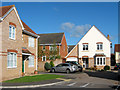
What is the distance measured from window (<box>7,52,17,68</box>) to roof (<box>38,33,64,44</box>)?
73.2ft

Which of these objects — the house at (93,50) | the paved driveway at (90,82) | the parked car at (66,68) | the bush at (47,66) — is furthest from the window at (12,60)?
the house at (93,50)

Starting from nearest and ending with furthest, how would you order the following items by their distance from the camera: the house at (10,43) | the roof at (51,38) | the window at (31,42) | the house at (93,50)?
1. the house at (10,43)
2. the window at (31,42)
3. the house at (93,50)
4. the roof at (51,38)

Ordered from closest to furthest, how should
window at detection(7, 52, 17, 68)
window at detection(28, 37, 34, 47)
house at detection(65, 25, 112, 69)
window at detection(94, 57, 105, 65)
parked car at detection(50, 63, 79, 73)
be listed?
window at detection(7, 52, 17, 68), window at detection(28, 37, 34, 47), parked car at detection(50, 63, 79, 73), window at detection(94, 57, 105, 65), house at detection(65, 25, 112, 69)

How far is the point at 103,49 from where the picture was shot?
37312 mm

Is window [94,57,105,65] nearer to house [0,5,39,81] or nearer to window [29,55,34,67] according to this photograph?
window [29,55,34,67]

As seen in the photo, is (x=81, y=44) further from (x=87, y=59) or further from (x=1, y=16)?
(x=1, y=16)

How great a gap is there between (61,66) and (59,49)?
12.8m

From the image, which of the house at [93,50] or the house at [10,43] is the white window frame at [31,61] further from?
the house at [93,50]

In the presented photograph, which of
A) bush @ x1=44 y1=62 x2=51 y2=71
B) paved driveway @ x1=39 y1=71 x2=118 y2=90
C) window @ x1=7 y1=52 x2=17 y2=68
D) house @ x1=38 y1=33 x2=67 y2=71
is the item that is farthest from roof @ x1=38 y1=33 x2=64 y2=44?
window @ x1=7 y1=52 x2=17 y2=68

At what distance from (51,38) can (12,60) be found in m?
25.5

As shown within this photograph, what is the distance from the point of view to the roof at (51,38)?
135 feet

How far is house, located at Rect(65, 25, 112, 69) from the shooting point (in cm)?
3684

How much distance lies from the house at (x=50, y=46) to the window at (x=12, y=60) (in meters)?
13.0

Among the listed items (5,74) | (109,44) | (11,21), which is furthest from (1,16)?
(109,44)
